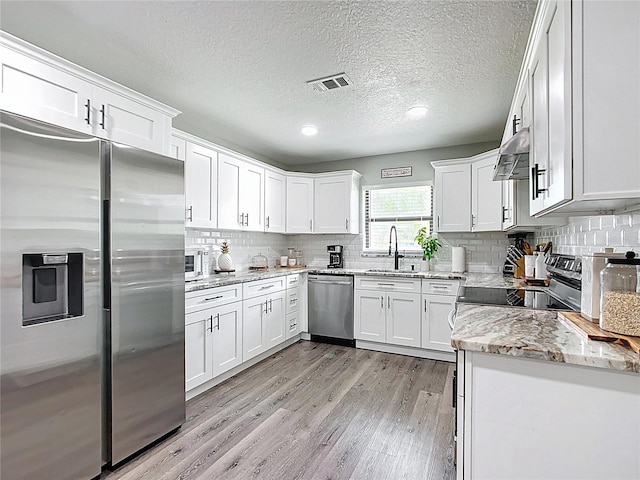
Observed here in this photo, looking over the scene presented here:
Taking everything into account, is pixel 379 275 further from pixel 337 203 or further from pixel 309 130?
pixel 309 130

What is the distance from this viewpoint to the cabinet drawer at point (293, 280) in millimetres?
4156

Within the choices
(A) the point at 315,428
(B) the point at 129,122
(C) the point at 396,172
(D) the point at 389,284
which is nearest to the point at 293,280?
(D) the point at 389,284

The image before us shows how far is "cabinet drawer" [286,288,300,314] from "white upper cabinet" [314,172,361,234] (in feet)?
3.07

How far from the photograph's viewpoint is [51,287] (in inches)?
67.2

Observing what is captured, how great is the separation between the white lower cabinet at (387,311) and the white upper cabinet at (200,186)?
184 cm

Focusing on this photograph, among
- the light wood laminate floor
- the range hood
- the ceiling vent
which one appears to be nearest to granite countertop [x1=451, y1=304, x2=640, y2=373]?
the range hood

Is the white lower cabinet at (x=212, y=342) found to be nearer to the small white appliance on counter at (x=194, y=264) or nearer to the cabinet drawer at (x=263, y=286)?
the cabinet drawer at (x=263, y=286)

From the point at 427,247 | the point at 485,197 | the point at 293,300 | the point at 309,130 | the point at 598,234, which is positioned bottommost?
the point at 293,300

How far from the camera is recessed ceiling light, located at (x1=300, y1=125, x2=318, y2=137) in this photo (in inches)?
142

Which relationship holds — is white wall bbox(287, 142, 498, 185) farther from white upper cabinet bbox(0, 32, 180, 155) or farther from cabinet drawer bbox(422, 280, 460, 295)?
white upper cabinet bbox(0, 32, 180, 155)

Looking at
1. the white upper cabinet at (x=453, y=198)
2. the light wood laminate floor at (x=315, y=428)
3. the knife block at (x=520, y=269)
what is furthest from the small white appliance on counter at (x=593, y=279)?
the white upper cabinet at (x=453, y=198)

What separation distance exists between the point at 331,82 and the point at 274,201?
2109 mm

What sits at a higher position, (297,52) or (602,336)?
(297,52)

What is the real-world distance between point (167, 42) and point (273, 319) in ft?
8.90
